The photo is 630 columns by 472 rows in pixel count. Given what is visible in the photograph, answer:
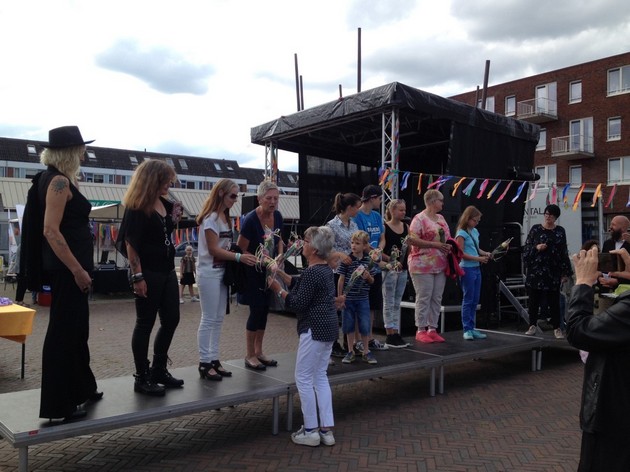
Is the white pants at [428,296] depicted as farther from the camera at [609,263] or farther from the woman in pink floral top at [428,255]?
the camera at [609,263]

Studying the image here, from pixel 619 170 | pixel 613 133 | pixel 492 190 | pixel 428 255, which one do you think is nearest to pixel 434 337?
pixel 428 255

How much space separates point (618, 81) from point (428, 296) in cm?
3088

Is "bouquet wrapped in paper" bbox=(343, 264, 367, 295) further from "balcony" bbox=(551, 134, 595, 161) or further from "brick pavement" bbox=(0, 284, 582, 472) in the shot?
"balcony" bbox=(551, 134, 595, 161)

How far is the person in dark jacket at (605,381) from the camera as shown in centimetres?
208

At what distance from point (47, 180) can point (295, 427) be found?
2831 mm

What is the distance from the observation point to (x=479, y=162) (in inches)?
410

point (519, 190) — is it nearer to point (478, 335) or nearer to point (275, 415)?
point (478, 335)

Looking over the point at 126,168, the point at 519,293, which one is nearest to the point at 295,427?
the point at 519,293

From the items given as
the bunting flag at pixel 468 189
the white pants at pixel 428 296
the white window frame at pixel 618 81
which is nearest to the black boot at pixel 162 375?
the white pants at pixel 428 296

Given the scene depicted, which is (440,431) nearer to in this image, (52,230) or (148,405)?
(148,405)

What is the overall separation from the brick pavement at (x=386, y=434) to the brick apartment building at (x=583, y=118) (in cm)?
2677

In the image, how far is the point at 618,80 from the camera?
3083 cm

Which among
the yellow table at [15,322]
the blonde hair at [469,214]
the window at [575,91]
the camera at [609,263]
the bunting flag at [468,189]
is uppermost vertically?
the window at [575,91]

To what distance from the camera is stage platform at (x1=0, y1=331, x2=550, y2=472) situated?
3.32m
